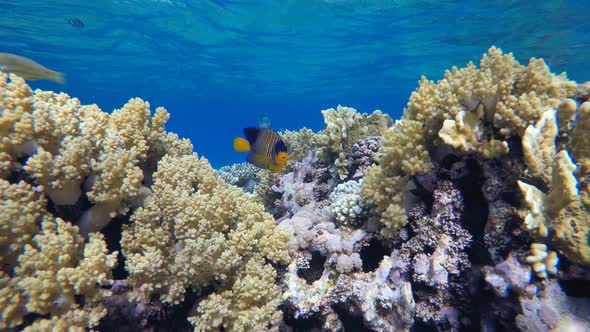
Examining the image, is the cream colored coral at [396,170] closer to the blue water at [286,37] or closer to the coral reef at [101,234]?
the coral reef at [101,234]

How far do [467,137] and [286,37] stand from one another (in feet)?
85.3

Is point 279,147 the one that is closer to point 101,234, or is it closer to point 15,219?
point 101,234

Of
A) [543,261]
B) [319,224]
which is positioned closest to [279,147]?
[319,224]

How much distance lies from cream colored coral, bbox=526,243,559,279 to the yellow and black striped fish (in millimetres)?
2523

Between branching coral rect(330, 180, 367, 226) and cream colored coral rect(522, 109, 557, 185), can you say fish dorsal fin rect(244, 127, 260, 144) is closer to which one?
branching coral rect(330, 180, 367, 226)

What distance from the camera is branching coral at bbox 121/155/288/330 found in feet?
8.23

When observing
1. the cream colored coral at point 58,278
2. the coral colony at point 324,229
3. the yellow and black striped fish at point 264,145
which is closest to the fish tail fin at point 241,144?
the yellow and black striped fish at point 264,145

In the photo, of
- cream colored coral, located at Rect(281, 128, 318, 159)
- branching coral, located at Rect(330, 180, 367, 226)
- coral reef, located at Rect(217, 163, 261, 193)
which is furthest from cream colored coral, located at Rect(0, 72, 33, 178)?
coral reef, located at Rect(217, 163, 261, 193)

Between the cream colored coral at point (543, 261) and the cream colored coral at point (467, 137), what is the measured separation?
0.83 meters

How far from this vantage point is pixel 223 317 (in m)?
2.59

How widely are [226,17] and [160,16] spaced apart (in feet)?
15.7

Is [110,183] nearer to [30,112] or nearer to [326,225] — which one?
[30,112]

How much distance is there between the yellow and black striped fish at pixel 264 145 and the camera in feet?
12.3

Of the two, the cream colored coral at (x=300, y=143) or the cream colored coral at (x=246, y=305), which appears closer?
the cream colored coral at (x=246, y=305)
